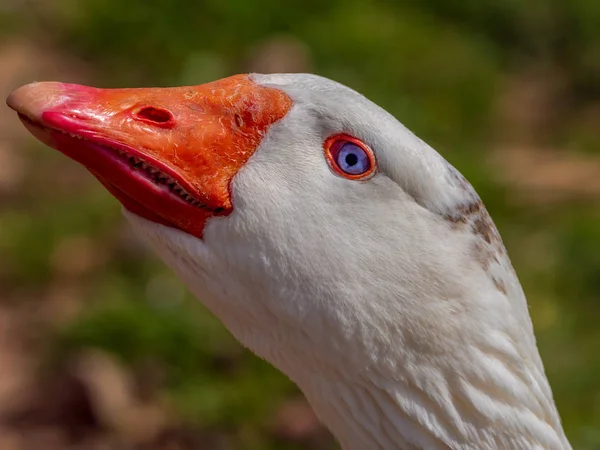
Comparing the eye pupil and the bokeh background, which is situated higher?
the eye pupil

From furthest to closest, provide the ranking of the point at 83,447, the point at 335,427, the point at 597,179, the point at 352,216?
1. the point at 597,179
2. the point at 83,447
3. the point at 335,427
4. the point at 352,216

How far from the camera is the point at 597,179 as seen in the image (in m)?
6.19

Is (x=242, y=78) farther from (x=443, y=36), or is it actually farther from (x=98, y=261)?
(x=443, y=36)

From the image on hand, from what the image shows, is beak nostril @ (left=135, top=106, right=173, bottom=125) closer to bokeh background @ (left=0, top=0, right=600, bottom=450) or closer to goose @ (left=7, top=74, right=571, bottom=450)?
goose @ (left=7, top=74, right=571, bottom=450)

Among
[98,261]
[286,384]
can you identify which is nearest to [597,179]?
[286,384]

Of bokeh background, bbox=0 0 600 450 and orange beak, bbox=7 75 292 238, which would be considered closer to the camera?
orange beak, bbox=7 75 292 238

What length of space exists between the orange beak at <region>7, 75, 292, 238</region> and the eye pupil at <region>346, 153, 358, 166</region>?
0.23m

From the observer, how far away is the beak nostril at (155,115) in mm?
2559

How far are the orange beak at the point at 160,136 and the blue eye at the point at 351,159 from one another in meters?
0.21

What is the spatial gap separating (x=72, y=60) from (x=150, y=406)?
3406 millimetres

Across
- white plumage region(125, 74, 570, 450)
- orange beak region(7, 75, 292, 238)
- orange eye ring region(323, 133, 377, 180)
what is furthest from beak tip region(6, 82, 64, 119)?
orange eye ring region(323, 133, 377, 180)

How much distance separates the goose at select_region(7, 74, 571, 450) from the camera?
2.51 m

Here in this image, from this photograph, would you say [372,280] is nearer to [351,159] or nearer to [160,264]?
[351,159]

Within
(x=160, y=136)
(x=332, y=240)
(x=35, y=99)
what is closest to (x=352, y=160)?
(x=332, y=240)
